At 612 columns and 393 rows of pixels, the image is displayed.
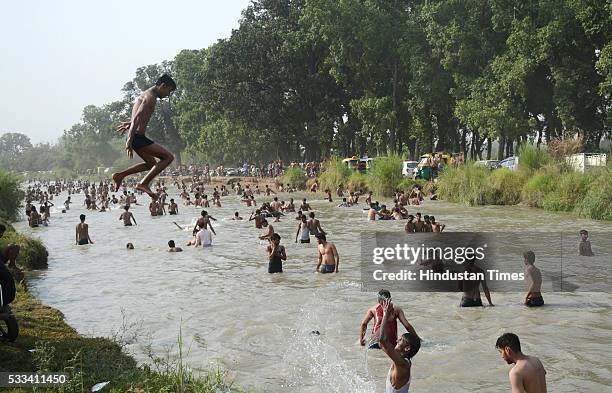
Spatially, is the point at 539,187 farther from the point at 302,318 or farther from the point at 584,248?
the point at 302,318

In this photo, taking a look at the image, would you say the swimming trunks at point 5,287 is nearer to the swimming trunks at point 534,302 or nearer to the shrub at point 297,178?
the swimming trunks at point 534,302

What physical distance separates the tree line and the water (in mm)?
17196

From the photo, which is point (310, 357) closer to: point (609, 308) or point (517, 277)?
point (609, 308)

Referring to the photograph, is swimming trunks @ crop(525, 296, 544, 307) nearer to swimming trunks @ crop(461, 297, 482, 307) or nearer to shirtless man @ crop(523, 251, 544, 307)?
shirtless man @ crop(523, 251, 544, 307)

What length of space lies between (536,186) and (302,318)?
22.8 m

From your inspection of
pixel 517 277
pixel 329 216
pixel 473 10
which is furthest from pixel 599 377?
pixel 473 10

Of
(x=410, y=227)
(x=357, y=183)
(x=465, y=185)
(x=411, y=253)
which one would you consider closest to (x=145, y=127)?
(x=411, y=253)

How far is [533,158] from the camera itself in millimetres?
34562

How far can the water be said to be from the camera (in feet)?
33.7

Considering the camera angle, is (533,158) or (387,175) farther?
(387,175)

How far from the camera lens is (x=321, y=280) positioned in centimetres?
1769

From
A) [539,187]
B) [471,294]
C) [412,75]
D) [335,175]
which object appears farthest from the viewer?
[412,75]

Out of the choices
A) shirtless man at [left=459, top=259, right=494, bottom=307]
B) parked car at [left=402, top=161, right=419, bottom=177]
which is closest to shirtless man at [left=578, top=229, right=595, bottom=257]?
shirtless man at [left=459, top=259, right=494, bottom=307]

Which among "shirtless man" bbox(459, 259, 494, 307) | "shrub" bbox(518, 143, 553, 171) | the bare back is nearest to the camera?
the bare back
